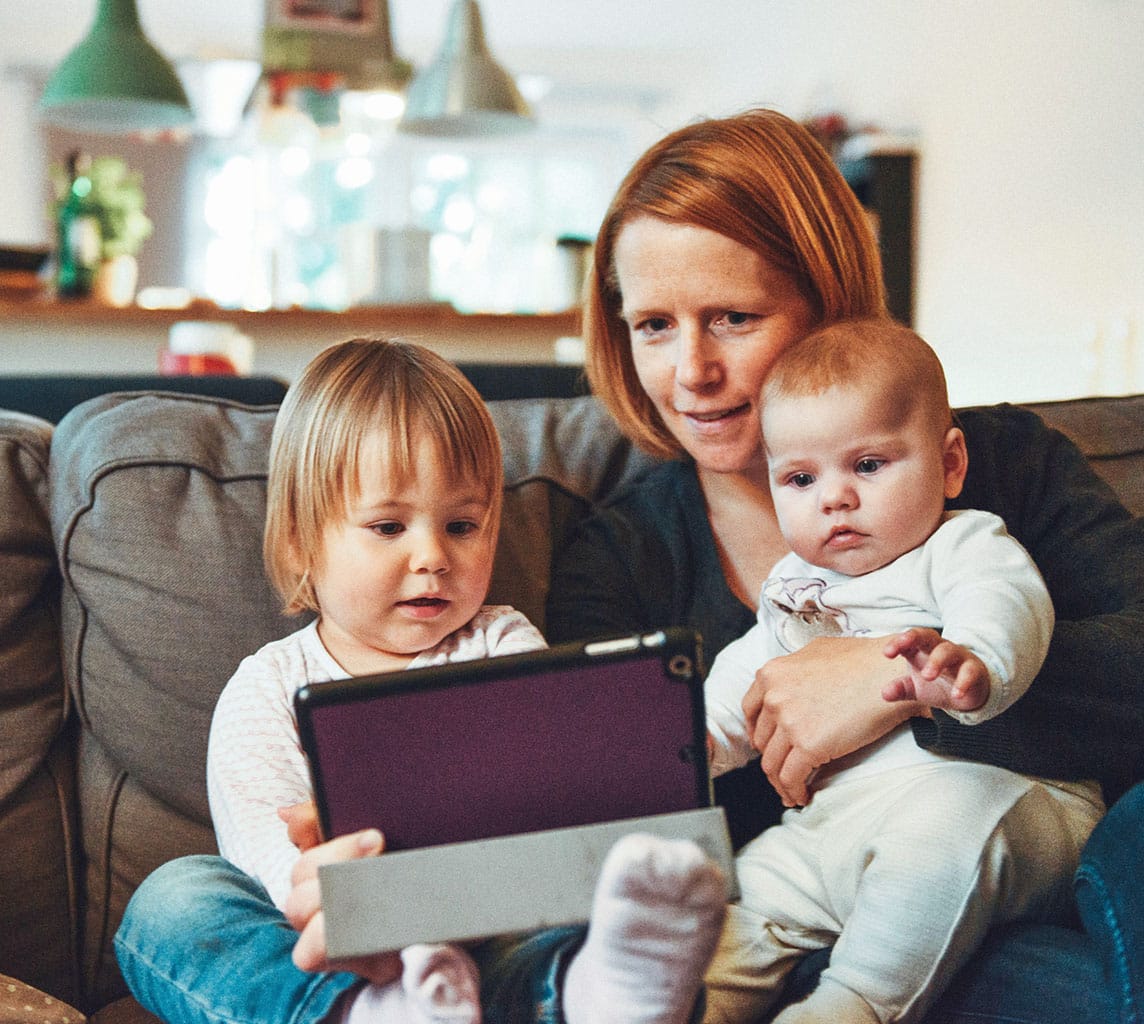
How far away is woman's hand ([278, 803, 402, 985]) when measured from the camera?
0.83 m

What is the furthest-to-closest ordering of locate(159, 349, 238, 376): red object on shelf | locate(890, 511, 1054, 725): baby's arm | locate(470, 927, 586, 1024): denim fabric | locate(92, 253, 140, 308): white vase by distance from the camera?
locate(92, 253, 140, 308): white vase, locate(159, 349, 238, 376): red object on shelf, locate(890, 511, 1054, 725): baby's arm, locate(470, 927, 586, 1024): denim fabric

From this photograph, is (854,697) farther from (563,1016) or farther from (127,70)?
(127,70)

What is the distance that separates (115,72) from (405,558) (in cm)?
329

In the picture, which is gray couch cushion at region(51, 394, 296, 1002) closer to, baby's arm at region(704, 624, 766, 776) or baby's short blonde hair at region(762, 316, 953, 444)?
baby's arm at region(704, 624, 766, 776)

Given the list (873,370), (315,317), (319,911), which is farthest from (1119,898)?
(315,317)

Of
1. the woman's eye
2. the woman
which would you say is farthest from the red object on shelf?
the woman's eye

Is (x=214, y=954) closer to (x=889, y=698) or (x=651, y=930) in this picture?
(x=651, y=930)

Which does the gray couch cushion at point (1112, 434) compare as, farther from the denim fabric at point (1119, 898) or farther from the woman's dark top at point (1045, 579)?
the denim fabric at point (1119, 898)

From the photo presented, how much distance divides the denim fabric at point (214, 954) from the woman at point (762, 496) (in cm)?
46

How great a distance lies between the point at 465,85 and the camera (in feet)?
13.8

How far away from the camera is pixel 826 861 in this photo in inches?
44.1

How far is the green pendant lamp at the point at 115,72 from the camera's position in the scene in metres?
3.84

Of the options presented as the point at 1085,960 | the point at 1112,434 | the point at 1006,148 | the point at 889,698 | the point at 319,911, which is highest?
the point at 1006,148

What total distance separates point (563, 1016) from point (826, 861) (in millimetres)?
344
